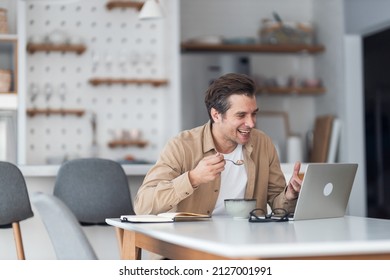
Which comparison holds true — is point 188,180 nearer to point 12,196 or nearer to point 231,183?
point 231,183

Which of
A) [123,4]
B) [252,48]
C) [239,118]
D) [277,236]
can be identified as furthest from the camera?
[252,48]

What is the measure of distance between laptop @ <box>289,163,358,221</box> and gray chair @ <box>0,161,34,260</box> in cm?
157

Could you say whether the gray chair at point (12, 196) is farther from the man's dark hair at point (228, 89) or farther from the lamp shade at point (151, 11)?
the lamp shade at point (151, 11)

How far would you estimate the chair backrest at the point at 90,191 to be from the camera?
13.7 feet

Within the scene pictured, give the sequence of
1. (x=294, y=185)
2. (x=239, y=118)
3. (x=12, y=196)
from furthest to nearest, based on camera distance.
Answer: (x=12, y=196) < (x=239, y=118) < (x=294, y=185)

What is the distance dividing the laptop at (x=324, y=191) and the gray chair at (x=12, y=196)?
157 cm

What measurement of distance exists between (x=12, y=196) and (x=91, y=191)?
1.86 feet

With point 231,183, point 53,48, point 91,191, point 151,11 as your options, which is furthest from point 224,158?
point 53,48

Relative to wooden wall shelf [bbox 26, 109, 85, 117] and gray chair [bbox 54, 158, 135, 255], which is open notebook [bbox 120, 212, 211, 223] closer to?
gray chair [bbox 54, 158, 135, 255]

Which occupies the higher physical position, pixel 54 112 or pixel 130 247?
pixel 54 112

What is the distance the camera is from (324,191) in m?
2.67

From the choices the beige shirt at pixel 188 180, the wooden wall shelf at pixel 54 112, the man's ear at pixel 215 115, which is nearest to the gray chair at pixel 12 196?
the beige shirt at pixel 188 180

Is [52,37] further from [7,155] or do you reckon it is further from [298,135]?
[298,135]

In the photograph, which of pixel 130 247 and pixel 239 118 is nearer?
pixel 130 247
